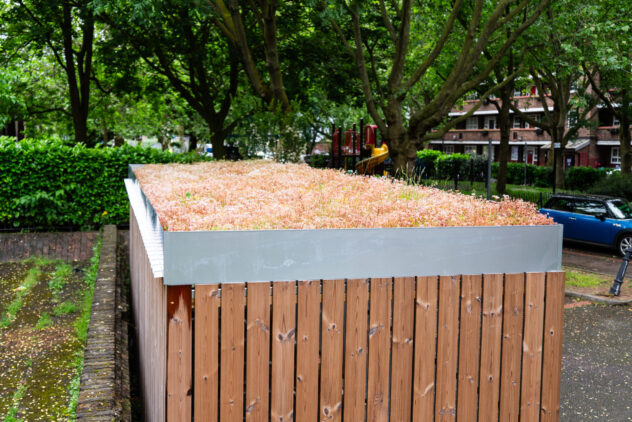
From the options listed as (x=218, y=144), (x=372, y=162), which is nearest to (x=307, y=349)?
(x=372, y=162)

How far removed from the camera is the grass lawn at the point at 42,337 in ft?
16.4

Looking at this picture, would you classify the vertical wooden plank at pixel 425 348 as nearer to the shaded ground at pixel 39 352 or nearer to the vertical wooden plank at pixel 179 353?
the vertical wooden plank at pixel 179 353

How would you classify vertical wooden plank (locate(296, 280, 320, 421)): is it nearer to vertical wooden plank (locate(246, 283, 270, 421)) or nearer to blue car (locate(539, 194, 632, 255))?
vertical wooden plank (locate(246, 283, 270, 421))

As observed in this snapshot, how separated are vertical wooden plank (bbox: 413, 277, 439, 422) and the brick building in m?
32.9

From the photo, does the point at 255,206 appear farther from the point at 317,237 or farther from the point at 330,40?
the point at 330,40

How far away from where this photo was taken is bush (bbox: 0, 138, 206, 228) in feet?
40.8

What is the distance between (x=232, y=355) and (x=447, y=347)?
52.0 inches

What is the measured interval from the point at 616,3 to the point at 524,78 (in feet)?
27.1

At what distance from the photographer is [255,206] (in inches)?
168

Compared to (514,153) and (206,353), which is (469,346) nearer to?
(206,353)

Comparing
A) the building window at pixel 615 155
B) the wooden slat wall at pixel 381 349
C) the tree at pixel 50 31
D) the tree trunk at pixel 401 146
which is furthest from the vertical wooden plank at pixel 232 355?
the building window at pixel 615 155

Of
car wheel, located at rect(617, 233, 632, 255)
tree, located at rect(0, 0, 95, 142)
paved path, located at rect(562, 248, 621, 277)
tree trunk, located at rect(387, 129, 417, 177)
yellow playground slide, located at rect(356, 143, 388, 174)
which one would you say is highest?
tree, located at rect(0, 0, 95, 142)

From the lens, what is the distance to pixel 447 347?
3.61 m

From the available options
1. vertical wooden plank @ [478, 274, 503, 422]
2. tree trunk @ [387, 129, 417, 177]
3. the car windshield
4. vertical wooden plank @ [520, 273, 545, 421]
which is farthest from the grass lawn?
the car windshield
